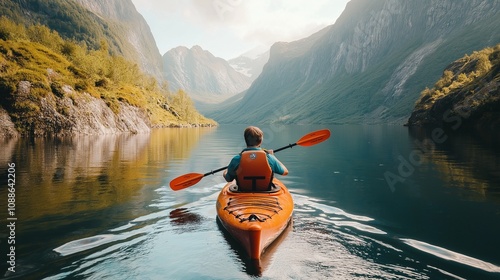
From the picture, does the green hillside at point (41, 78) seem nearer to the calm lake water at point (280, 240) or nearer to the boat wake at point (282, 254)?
the calm lake water at point (280, 240)

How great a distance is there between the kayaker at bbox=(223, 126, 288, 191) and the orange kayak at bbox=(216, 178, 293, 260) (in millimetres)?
261

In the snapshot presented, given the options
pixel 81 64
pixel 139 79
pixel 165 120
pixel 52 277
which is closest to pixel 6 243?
pixel 52 277

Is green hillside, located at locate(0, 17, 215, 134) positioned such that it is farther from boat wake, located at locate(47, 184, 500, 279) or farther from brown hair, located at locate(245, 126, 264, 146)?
brown hair, located at locate(245, 126, 264, 146)

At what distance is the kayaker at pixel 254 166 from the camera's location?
9.07m

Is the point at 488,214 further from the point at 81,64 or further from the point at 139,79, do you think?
the point at 139,79

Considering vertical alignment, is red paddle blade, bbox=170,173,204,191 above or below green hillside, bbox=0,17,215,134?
below

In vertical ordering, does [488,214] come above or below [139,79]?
below

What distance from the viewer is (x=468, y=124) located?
61188 millimetres

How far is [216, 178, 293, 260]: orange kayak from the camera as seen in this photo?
22.8 ft

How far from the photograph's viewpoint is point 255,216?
7.59 m

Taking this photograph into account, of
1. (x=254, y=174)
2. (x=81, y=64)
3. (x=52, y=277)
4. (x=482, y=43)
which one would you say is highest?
(x=482, y=43)

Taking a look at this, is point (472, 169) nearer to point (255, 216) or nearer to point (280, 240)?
point (280, 240)

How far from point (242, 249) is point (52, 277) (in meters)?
3.79

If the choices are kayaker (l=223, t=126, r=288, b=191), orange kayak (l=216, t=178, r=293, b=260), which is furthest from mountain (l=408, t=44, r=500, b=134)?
orange kayak (l=216, t=178, r=293, b=260)
